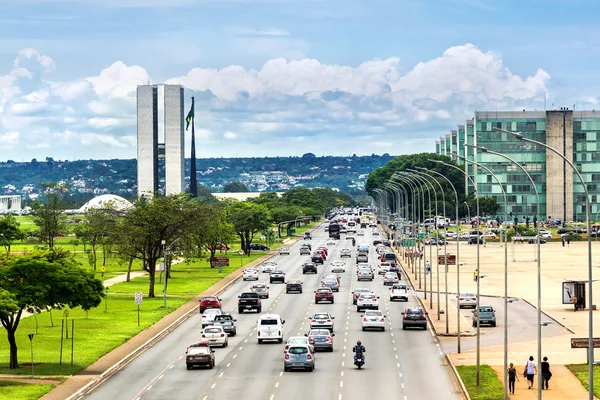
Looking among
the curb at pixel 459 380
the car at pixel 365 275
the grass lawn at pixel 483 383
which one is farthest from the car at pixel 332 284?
the grass lawn at pixel 483 383

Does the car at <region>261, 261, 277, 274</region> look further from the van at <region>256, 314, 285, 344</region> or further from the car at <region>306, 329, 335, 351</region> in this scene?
the car at <region>306, 329, 335, 351</region>

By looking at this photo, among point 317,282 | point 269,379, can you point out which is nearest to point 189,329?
point 269,379

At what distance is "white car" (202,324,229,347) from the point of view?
66.3 meters

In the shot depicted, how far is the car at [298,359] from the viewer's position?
55844mm

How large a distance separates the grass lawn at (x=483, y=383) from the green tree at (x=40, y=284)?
64.6 ft

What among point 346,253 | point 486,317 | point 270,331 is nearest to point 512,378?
point 270,331

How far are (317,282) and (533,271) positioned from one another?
26.7 m

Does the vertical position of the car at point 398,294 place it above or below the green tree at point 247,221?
below

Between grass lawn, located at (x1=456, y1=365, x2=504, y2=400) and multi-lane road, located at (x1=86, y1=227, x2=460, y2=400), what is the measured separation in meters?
0.84

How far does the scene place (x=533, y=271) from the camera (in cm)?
12875

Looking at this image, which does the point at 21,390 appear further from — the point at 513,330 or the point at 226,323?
the point at 513,330

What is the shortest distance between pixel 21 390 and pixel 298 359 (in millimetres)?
13428

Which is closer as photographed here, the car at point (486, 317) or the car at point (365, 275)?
the car at point (486, 317)

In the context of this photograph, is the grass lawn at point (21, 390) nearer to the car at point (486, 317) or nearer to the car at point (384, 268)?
the car at point (486, 317)
